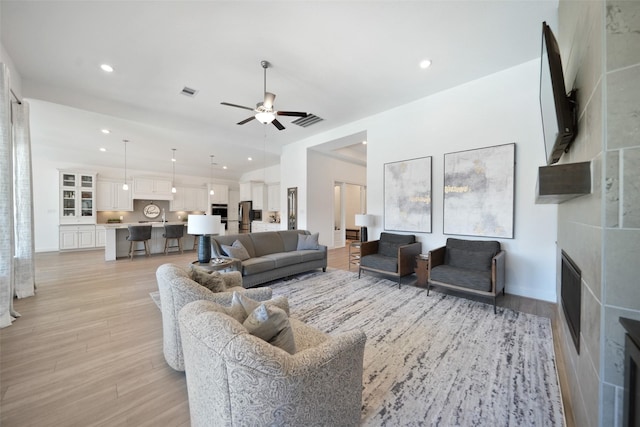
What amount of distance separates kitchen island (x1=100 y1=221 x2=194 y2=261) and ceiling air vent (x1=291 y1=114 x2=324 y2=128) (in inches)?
190

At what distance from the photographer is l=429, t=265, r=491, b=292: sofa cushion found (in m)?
3.01

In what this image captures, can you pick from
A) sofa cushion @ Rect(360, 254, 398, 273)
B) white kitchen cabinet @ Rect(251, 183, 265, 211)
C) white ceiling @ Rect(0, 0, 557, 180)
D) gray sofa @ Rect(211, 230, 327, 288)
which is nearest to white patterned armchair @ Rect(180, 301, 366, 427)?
gray sofa @ Rect(211, 230, 327, 288)

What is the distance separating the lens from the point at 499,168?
11.8 feet

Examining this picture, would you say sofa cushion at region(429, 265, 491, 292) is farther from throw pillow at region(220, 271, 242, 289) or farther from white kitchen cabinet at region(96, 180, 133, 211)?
white kitchen cabinet at region(96, 180, 133, 211)

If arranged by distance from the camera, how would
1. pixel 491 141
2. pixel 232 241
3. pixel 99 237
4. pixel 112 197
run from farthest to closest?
1. pixel 112 197
2. pixel 99 237
3. pixel 232 241
4. pixel 491 141

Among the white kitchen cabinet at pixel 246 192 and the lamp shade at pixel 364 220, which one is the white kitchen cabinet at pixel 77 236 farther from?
the lamp shade at pixel 364 220

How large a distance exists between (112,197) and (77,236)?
157 cm

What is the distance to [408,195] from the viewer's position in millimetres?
4613

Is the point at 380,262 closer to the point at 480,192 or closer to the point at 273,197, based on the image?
the point at 480,192

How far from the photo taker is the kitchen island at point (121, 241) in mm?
5949


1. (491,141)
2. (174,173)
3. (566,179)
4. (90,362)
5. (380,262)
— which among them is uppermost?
(174,173)

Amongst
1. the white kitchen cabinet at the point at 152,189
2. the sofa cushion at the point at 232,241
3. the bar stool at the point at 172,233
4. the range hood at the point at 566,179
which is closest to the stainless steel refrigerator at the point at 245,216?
the white kitchen cabinet at the point at 152,189

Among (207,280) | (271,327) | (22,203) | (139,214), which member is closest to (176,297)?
(207,280)

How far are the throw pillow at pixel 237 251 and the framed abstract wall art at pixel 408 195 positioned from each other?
9.45 ft
